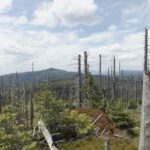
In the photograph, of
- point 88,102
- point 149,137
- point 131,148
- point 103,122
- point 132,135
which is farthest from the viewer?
point 88,102

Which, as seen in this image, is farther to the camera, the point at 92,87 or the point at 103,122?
the point at 92,87

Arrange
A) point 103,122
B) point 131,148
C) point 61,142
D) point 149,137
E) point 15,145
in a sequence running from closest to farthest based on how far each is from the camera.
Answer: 1. point 149,137
2. point 15,145
3. point 131,148
4. point 61,142
5. point 103,122

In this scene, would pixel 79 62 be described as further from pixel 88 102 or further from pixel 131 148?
pixel 131 148

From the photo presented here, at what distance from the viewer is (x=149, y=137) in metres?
3.22

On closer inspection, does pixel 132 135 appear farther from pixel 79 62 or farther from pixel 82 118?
pixel 79 62

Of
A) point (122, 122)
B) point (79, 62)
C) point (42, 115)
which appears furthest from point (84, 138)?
point (79, 62)

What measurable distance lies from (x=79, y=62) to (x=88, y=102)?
6190 mm

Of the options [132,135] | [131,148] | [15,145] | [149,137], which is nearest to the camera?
[149,137]

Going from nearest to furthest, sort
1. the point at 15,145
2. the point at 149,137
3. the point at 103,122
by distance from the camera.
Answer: the point at 149,137
the point at 15,145
the point at 103,122

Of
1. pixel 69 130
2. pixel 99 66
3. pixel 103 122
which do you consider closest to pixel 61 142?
pixel 69 130

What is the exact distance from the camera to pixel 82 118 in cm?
1716

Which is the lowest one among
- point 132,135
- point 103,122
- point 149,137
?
point 132,135

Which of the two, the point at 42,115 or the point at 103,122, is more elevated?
the point at 42,115

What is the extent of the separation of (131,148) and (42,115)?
17.2 ft
